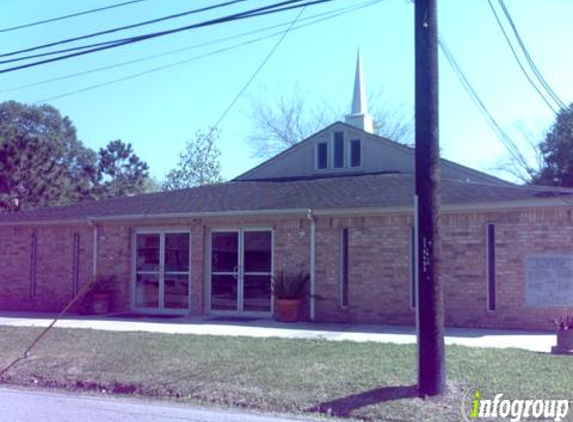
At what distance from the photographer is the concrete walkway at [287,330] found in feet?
39.0

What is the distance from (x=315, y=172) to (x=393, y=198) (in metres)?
7.57

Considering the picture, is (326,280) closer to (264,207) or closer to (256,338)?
(264,207)

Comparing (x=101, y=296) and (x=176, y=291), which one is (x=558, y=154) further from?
(x=101, y=296)

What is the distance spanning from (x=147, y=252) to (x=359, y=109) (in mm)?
11808

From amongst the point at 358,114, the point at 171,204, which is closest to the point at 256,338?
the point at 171,204

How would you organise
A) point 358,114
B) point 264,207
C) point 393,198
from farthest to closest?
point 358,114
point 264,207
point 393,198

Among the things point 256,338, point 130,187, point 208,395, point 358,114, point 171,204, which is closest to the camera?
point 208,395

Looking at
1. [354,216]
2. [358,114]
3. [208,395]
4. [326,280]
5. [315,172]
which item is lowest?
[208,395]

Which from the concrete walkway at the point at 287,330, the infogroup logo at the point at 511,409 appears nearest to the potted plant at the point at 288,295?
the concrete walkway at the point at 287,330

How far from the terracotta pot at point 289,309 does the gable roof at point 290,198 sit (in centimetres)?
215

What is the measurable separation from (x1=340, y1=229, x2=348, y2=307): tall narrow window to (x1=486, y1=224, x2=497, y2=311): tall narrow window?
3.20 meters

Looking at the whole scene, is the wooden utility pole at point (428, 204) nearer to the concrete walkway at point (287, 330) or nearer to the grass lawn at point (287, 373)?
the grass lawn at point (287, 373)

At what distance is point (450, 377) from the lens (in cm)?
869

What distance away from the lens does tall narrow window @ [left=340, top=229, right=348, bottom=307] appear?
49.8 ft
